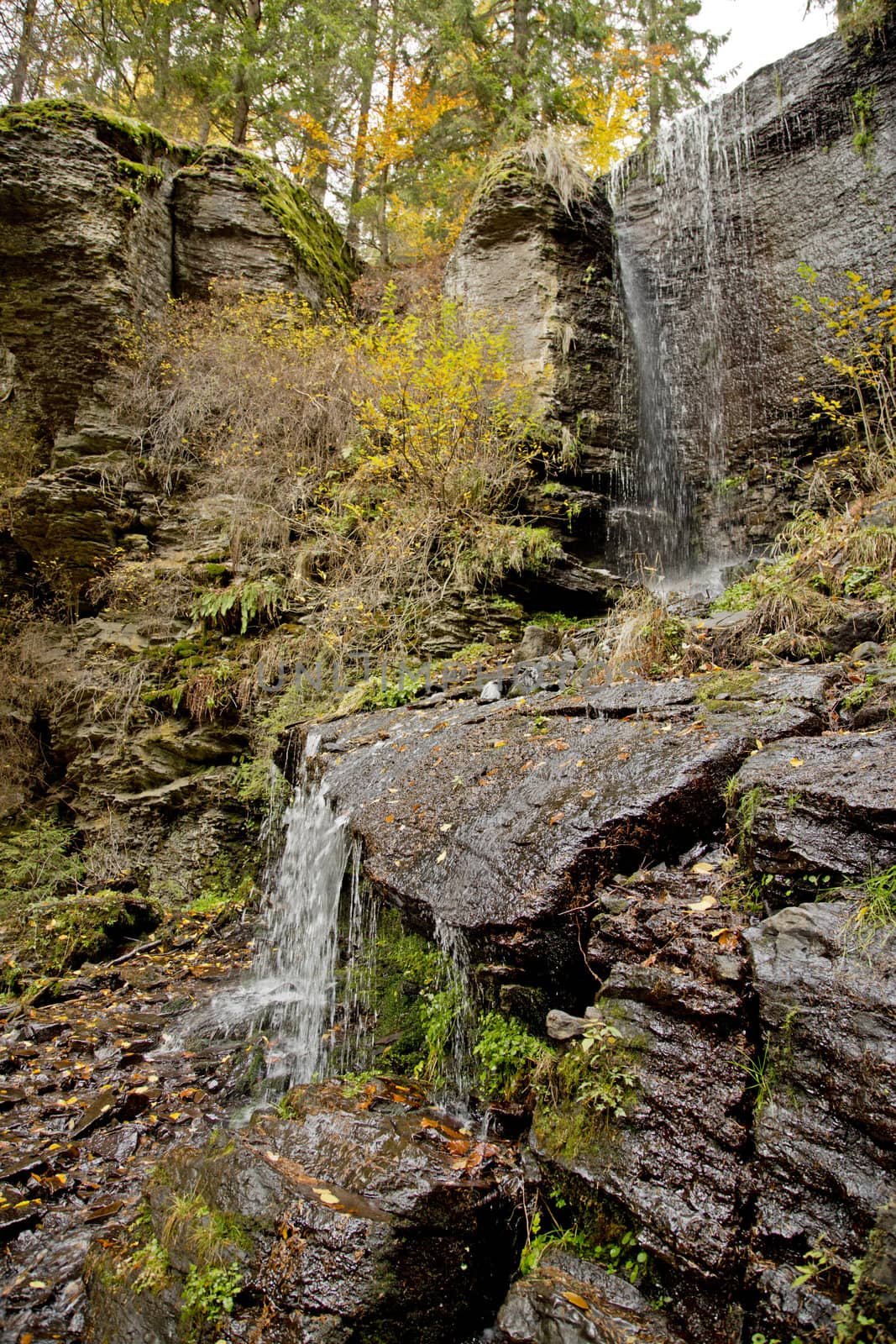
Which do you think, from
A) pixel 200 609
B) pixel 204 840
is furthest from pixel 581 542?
pixel 204 840

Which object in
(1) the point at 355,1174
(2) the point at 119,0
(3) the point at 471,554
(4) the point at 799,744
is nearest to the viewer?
(1) the point at 355,1174

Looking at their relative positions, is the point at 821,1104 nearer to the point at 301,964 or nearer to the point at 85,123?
the point at 301,964

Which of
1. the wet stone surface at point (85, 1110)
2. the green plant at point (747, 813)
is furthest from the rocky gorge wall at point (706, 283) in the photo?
the wet stone surface at point (85, 1110)

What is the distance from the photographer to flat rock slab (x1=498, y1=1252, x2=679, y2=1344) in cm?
202

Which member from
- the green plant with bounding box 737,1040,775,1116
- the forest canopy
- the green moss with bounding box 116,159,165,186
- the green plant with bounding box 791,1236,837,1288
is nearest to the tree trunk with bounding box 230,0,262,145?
the forest canopy

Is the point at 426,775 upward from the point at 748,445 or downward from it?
downward

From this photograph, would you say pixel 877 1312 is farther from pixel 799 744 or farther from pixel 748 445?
pixel 748 445

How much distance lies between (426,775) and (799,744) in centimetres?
228

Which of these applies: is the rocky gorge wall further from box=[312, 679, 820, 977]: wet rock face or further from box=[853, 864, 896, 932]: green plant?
box=[853, 864, 896, 932]: green plant

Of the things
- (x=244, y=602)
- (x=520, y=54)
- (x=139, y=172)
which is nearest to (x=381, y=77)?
(x=520, y=54)

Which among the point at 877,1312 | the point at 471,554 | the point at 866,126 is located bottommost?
the point at 877,1312

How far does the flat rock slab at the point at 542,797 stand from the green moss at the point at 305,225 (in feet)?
34.4

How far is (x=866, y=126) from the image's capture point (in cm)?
891

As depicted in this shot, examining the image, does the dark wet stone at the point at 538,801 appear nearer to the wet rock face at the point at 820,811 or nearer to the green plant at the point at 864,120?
the wet rock face at the point at 820,811
